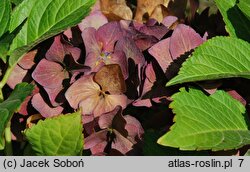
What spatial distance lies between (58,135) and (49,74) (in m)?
0.12

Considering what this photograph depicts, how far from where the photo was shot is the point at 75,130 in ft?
2.19

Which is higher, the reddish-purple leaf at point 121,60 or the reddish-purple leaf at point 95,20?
the reddish-purple leaf at point 95,20

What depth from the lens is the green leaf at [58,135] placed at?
2.17 ft

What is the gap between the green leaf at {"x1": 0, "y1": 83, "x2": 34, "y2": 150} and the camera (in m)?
0.63

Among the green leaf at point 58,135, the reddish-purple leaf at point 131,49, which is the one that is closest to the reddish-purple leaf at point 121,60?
the reddish-purple leaf at point 131,49

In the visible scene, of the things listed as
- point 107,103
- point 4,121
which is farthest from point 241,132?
point 4,121

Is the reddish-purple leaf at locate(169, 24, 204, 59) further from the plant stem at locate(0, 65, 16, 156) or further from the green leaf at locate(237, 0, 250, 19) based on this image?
the plant stem at locate(0, 65, 16, 156)

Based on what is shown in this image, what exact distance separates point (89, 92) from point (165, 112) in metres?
0.11

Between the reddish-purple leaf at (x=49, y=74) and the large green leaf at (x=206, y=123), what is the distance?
19 cm

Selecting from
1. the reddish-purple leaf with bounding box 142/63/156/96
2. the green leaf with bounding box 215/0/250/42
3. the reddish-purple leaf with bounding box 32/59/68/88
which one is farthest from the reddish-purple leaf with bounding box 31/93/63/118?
the green leaf with bounding box 215/0/250/42

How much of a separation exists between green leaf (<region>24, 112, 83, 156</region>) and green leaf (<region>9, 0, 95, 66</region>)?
0.42 ft

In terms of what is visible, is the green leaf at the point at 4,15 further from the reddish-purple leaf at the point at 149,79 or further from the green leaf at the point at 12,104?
the reddish-purple leaf at the point at 149,79

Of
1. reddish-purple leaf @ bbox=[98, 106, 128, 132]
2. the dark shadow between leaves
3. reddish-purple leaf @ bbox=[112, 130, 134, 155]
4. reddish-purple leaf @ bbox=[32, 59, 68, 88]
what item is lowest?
reddish-purple leaf @ bbox=[112, 130, 134, 155]

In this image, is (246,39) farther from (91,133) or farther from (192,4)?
(91,133)
